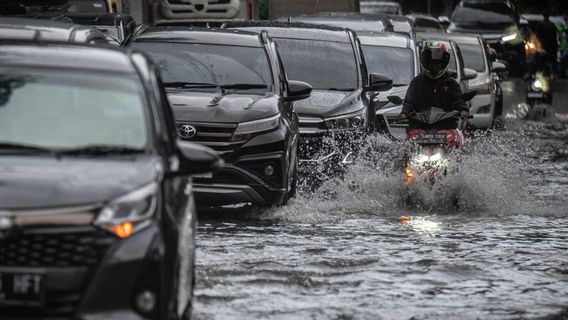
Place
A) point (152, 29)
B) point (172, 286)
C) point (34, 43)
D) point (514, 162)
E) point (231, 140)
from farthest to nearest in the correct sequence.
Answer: point (514, 162)
point (152, 29)
point (231, 140)
point (34, 43)
point (172, 286)

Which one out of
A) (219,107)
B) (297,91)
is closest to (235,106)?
(219,107)

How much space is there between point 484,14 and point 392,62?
2502cm

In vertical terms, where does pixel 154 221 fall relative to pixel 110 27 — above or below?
above

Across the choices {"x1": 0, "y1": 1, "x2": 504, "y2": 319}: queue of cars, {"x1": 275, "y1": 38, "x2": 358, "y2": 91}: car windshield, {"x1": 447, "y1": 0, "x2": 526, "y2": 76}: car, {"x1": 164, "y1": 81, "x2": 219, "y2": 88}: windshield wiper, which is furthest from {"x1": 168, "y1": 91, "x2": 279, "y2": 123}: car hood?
{"x1": 447, "y1": 0, "x2": 526, "y2": 76}: car

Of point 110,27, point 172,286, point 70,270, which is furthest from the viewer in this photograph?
point 110,27

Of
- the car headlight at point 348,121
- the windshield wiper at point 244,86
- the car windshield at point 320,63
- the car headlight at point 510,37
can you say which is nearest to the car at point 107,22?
the car windshield at point 320,63

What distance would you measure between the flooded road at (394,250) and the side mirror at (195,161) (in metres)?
1.34

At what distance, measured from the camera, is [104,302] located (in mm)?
7125

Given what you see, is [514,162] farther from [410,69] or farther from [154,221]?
[154,221]

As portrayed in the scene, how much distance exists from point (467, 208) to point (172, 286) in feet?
28.1

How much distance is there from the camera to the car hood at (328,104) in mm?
17172

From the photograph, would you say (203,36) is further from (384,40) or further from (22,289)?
(22,289)

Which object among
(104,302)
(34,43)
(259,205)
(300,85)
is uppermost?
(34,43)

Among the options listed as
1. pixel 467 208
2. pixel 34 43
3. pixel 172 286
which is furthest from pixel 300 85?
pixel 172 286
